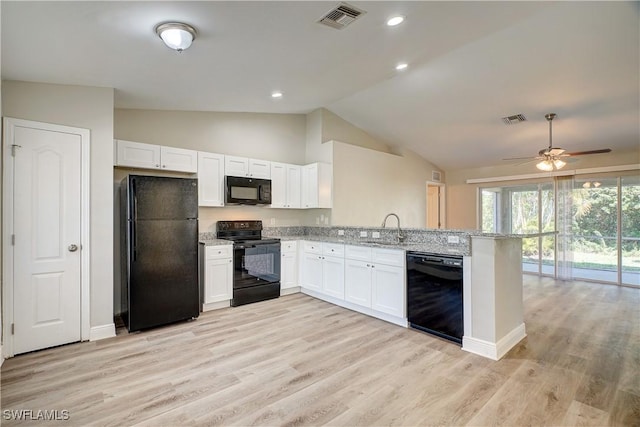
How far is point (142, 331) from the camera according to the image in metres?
3.38

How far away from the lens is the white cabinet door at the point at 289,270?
4781 millimetres

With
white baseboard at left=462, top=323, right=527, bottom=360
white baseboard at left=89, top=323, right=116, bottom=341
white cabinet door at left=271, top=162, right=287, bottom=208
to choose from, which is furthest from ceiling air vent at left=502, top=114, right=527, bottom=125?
white baseboard at left=89, top=323, right=116, bottom=341

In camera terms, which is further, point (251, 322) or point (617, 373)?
point (251, 322)

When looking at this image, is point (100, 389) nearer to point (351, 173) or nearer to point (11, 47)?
point (11, 47)

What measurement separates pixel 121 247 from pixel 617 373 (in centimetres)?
509

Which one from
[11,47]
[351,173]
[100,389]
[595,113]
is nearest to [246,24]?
[11,47]

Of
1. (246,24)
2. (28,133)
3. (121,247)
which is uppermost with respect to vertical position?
(246,24)

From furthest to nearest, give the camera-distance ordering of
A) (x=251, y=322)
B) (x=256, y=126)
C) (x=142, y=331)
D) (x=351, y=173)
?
(x=351, y=173)
(x=256, y=126)
(x=251, y=322)
(x=142, y=331)

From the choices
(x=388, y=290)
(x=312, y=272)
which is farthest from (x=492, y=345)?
(x=312, y=272)

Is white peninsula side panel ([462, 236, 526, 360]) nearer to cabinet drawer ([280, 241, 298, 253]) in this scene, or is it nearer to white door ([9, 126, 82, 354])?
cabinet drawer ([280, 241, 298, 253])

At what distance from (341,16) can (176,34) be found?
1.21m

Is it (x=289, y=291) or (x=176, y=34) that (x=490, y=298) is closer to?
(x=289, y=291)

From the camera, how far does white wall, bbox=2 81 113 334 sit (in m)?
2.96

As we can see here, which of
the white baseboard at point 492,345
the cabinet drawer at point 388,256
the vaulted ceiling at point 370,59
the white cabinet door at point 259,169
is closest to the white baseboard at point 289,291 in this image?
the cabinet drawer at point 388,256
